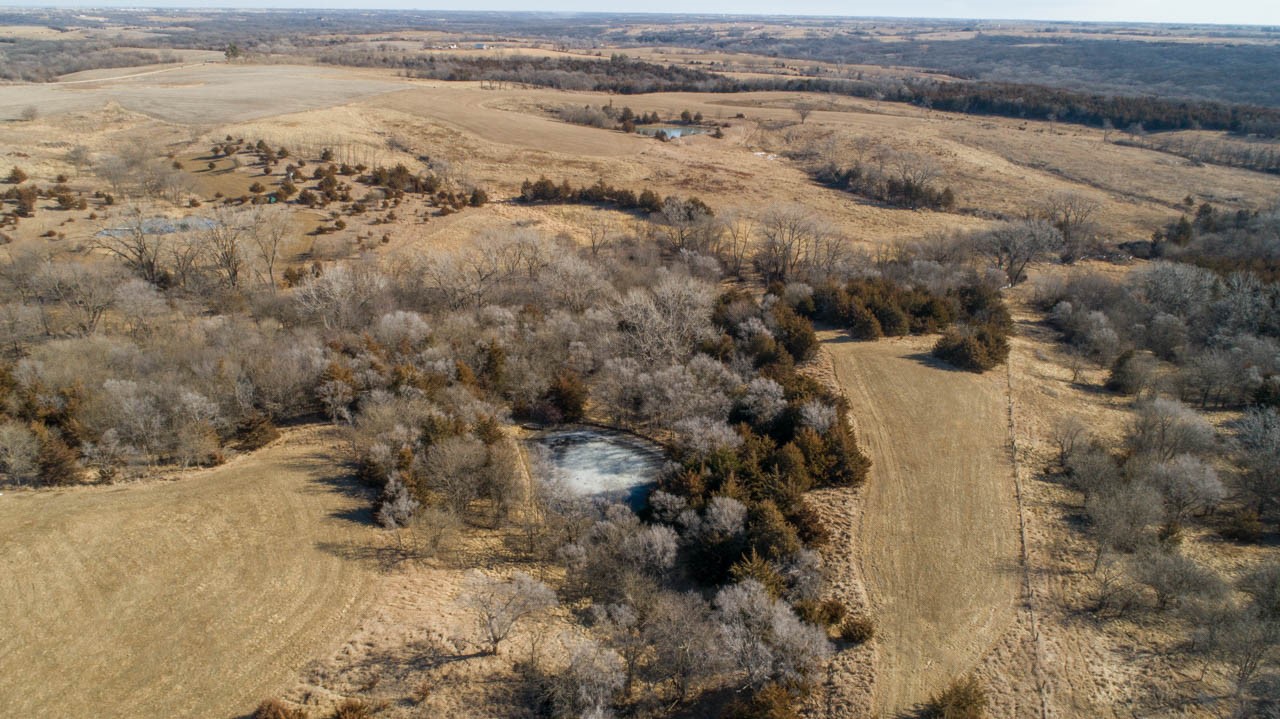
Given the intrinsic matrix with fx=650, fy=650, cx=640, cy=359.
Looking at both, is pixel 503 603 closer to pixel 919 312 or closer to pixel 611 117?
pixel 919 312

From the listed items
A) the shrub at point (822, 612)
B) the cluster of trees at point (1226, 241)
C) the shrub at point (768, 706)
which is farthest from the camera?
the cluster of trees at point (1226, 241)

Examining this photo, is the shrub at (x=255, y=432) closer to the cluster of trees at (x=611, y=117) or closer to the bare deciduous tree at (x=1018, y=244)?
the bare deciduous tree at (x=1018, y=244)

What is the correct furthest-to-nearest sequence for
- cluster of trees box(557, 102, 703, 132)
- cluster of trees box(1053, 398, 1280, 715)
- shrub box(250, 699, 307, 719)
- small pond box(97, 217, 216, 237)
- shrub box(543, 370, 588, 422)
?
cluster of trees box(557, 102, 703, 132) → small pond box(97, 217, 216, 237) → shrub box(543, 370, 588, 422) → cluster of trees box(1053, 398, 1280, 715) → shrub box(250, 699, 307, 719)

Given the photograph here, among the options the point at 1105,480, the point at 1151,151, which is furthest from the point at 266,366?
the point at 1151,151

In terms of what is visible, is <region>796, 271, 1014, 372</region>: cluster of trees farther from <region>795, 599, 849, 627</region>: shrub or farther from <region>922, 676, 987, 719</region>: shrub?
<region>922, 676, 987, 719</region>: shrub

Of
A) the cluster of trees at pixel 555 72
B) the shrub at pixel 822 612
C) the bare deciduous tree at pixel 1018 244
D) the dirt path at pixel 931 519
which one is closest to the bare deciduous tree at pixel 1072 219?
the bare deciduous tree at pixel 1018 244

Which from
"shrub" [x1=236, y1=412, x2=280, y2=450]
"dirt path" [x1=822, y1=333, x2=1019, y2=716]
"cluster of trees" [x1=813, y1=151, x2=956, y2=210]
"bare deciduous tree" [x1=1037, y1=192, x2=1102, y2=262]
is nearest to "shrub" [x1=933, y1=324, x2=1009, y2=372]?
"dirt path" [x1=822, y1=333, x2=1019, y2=716]
